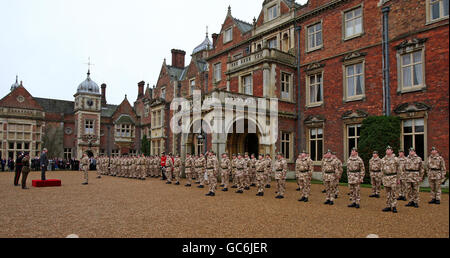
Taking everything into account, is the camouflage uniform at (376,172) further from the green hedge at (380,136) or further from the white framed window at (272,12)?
the white framed window at (272,12)

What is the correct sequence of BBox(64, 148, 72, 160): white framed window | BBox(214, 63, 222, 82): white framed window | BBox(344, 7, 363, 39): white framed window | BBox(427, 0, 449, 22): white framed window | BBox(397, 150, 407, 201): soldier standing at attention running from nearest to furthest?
1. BBox(397, 150, 407, 201): soldier standing at attention
2. BBox(427, 0, 449, 22): white framed window
3. BBox(344, 7, 363, 39): white framed window
4. BBox(214, 63, 222, 82): white framed window
5. BBox(64, 148, 72, 160): white framed window

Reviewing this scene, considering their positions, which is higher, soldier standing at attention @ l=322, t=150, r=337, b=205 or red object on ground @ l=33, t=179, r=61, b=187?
soldier standing at attention @ l=322, t=150, r=337, b=205

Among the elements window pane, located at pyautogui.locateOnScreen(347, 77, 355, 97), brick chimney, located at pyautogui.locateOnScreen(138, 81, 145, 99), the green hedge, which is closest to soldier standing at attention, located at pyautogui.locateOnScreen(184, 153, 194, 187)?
the green hedge

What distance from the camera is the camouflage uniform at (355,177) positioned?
9586 mm

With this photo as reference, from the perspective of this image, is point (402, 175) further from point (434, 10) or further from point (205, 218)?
point (434, 10)

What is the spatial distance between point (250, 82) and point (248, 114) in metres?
3.96

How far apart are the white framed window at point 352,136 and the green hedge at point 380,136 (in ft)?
4.80

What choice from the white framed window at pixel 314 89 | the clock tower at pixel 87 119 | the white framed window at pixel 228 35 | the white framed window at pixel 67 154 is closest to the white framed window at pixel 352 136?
the white framed window at pixel 314 89

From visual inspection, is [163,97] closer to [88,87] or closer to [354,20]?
[88,87]

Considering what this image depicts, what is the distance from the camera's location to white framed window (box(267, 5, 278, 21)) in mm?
23097

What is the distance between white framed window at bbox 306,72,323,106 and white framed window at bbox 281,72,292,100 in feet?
3.93

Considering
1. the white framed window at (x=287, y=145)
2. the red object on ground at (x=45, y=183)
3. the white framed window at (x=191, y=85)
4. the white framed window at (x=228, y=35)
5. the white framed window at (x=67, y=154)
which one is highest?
the white framed window at (x=228, y=35)

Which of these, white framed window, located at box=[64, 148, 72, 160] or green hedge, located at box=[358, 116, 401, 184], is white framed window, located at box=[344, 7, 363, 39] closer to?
green hedge, located at box=[358, 116, 401, 184]
